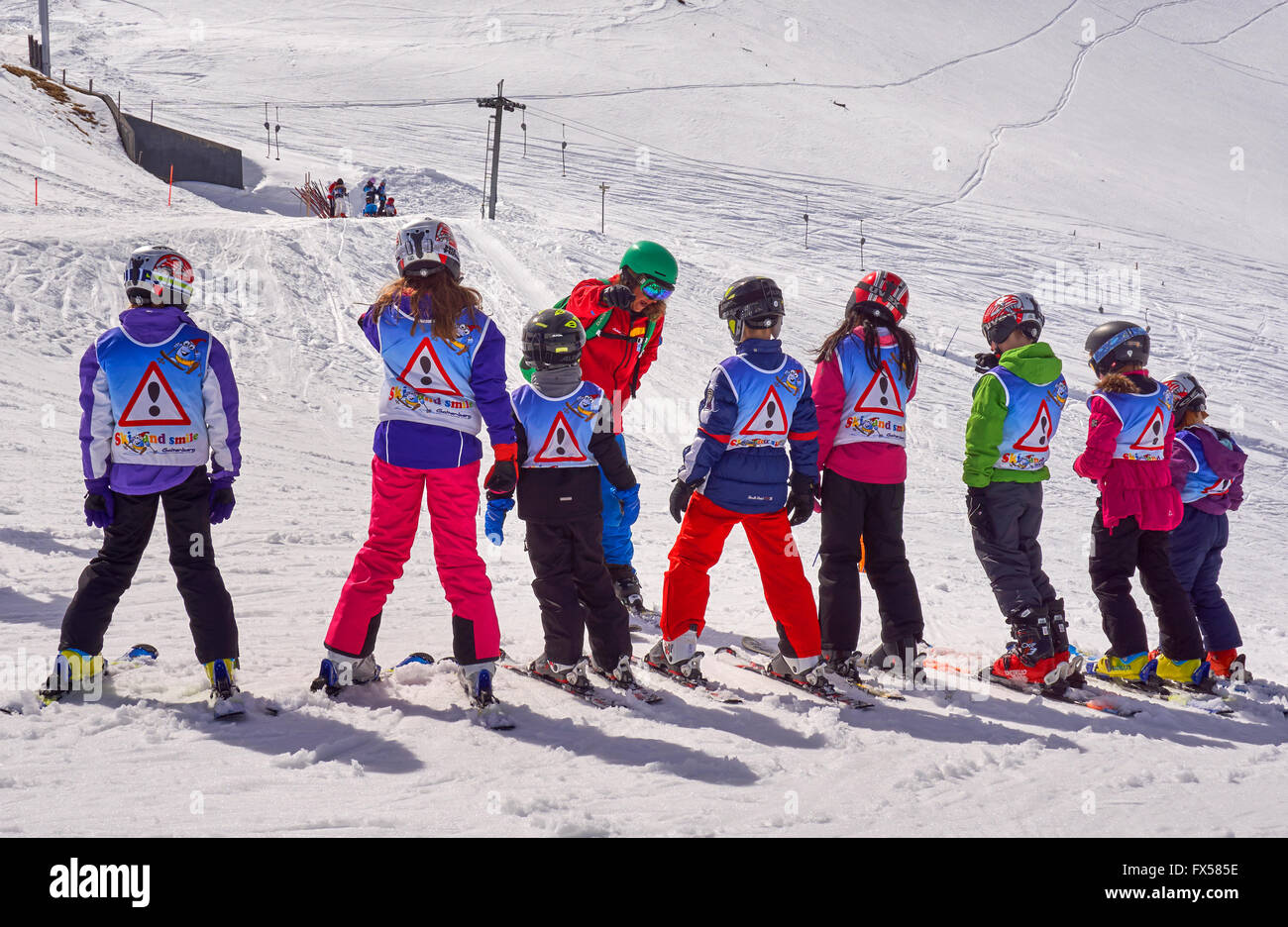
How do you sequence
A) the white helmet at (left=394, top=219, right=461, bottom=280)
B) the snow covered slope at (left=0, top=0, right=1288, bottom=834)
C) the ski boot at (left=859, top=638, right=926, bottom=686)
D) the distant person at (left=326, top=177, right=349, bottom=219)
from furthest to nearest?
the distant person at (left=326, top=177, right=349, bottom=219)
the ski boot at (left=859, top=638, right=926, bottom=686)
the white helmet at (left=394, top=219, right=461, bottom=280)
the snow covered slope at (left=0, top=0, right=1288, bottom=834)

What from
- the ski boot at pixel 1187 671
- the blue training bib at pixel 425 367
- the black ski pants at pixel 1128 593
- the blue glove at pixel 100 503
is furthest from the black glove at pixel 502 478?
the ski boot at pixel 1187 671

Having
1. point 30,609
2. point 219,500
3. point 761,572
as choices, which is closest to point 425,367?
point 219,500

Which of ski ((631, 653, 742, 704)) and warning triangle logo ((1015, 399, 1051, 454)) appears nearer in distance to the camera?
ski ((631, 653, 742, 704))

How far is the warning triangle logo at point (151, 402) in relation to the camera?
4.26 meters

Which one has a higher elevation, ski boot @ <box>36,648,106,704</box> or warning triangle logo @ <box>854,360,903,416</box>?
warning triangle logo @ <box>854,360,903,416</box>

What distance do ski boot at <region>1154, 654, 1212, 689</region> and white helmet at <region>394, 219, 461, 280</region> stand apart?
4.63 meters

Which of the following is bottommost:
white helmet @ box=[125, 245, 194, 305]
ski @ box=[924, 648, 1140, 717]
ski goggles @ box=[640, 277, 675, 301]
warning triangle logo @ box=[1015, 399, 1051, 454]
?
ski @ box=[924, 648, 1140, 717]

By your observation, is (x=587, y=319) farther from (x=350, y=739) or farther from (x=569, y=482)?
(x=350, y=739)

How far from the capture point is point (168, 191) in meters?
24.1

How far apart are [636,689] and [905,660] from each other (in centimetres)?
155

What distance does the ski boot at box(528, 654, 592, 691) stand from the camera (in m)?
4.86

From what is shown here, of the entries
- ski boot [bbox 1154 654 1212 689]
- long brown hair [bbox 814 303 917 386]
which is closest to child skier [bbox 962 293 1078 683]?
long brown hair [bbox 814 303 917 386]

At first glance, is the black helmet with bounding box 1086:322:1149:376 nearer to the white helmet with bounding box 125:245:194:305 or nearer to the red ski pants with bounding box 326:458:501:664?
the red ski pants with bounding box 326:458:501:664

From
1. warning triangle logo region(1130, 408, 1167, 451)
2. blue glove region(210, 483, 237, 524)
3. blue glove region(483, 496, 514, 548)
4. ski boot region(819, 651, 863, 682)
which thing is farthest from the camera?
warning triangle logo region(1130, 408, 1167, 451)
